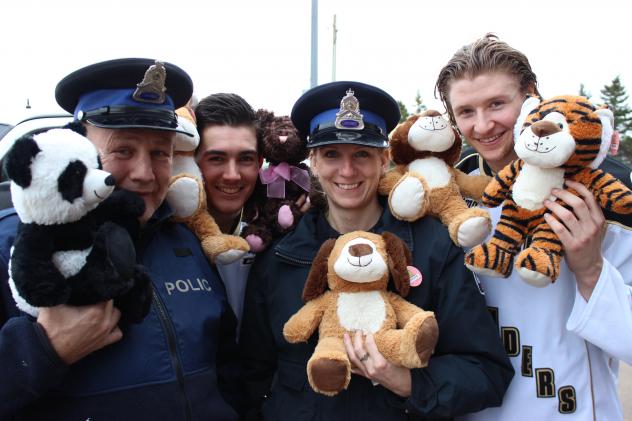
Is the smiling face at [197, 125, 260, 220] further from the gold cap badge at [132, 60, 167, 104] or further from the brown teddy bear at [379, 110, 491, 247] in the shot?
the brown teddy bear at [379, 110, 491, 247]

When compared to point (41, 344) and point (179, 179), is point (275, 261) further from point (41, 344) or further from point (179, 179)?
point (41, 344)

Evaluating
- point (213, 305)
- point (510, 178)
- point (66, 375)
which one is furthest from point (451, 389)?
point (66, 375)

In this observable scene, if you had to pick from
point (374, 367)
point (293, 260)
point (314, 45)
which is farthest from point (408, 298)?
point (314, 45)

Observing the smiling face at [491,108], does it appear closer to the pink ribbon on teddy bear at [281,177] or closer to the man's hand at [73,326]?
the pink ribbon on teddy bear at [281,177]

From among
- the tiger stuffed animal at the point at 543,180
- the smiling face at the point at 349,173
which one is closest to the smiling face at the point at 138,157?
the smiling face at the point at 349,173

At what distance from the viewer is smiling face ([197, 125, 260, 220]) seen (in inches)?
113

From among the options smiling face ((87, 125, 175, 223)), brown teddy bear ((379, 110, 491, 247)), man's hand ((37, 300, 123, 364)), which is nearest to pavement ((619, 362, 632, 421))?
brown teddy bear ((379, 110, 491, 247))

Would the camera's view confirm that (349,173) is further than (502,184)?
Yes

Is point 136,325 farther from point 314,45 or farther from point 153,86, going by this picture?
point 314,45

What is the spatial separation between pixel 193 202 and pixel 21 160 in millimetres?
1181

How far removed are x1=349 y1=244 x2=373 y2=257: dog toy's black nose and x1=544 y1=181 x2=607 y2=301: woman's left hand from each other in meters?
0.74

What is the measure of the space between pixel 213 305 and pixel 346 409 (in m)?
0.78

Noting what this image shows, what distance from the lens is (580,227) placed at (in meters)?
1.92

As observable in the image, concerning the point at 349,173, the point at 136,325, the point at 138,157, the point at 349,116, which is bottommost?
the point at 136,325
